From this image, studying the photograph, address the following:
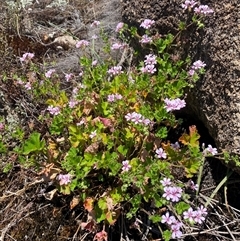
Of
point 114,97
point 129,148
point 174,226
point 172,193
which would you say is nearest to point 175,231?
point 174,226

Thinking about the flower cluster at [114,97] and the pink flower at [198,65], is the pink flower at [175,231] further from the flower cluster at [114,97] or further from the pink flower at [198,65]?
the pink flower at [198,65]

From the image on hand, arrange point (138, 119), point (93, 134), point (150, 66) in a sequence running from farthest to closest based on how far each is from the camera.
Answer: point (150, 66) → point (93, 134) → point (138, 119)

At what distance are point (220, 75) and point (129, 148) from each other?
0.60 metres

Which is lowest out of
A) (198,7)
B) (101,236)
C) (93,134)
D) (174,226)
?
(101,236)

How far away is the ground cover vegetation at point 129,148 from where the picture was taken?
2.42 meters

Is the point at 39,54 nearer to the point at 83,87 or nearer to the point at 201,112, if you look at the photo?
the point at 83,87

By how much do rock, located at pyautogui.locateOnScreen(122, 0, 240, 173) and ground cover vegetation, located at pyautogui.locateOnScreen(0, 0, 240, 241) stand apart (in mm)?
63

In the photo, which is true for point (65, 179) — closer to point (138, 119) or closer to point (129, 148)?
point (129, 148)

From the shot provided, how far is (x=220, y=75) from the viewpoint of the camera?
251 cm

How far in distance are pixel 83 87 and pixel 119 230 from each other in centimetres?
82

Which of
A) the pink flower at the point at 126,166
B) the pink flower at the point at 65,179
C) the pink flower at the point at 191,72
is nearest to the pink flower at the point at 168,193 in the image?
the pink flower at the point at 126,166

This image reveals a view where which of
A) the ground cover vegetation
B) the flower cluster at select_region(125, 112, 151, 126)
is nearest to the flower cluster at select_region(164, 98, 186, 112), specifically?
the ground cover vegetation

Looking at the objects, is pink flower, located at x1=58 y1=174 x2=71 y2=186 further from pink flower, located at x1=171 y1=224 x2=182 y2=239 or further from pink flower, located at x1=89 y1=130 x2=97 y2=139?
pink flower, located at x1=171 y1=224 x2=182 y2=239

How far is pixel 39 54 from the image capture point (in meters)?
4.11
